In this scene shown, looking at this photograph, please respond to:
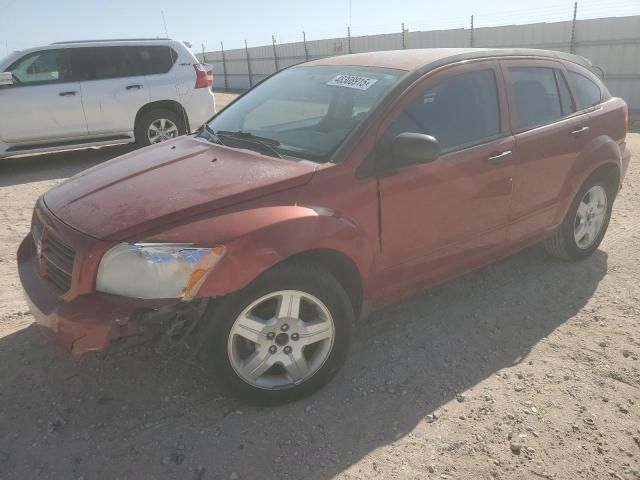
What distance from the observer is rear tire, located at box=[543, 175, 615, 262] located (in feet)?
13.7

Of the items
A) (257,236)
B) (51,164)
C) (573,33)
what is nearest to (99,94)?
(51,164)

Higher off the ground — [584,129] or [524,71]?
[524,71]

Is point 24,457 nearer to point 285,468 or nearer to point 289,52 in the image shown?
point 285,468

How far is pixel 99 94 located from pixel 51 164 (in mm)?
1484

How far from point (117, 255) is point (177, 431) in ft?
2.99

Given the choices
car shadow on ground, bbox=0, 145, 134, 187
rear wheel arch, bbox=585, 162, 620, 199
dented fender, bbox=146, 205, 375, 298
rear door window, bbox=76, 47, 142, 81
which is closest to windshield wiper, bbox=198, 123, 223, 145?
dented fender, bbox=146, 205, 375, 298

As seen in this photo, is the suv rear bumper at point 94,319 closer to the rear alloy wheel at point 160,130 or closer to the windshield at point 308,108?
the windshield at point 308,108

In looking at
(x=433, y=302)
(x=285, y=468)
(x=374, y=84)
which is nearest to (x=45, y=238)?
(x=285, y=468)

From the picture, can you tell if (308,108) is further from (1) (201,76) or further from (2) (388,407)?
(1) (201,76)

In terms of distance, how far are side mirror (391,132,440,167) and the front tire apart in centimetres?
74

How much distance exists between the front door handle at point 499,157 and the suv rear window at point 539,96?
0.27m

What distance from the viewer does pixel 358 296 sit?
2965 mm

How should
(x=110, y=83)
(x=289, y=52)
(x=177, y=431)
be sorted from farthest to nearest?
(x=289, y=52) < (x=110, y=83) < (x=177, y=431)

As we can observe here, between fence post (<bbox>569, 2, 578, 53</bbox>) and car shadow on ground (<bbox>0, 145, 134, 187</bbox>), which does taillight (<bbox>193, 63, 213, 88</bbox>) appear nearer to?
car shadow on ground (<bbox>0, 145, 134, 187</bbox>)
